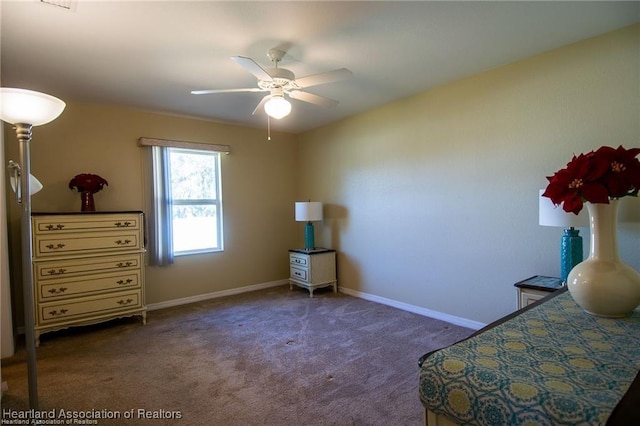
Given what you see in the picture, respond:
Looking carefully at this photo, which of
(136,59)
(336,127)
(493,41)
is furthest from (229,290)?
(493,41)

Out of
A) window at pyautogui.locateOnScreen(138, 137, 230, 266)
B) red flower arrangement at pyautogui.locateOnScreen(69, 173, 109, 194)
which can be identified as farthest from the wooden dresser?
window at pyautogui.locateOnScreen(138, 137, 230, 266)

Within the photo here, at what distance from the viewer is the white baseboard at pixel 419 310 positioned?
3238 mm

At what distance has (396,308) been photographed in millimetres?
3881

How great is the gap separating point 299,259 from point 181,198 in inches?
71.8

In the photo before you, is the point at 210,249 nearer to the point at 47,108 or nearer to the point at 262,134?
the point at 262,134

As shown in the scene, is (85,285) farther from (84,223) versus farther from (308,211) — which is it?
(308,211)

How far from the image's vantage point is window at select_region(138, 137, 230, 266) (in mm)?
4023

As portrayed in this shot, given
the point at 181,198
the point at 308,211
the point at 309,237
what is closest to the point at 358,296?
the point at 309,237

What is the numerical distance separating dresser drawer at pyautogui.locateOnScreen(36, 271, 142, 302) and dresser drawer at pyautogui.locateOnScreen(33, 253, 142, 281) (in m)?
0.05

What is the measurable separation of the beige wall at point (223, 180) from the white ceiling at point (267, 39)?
0.57m

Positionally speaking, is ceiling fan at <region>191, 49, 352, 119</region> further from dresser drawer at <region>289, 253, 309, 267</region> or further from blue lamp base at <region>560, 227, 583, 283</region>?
dresser drawer at <region>289, 253, 309, 267</region>

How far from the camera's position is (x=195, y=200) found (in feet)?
14.7

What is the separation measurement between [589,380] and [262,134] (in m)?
4.79

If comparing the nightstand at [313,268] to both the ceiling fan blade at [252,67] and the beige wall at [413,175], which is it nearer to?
the beige wall at [413,175]
